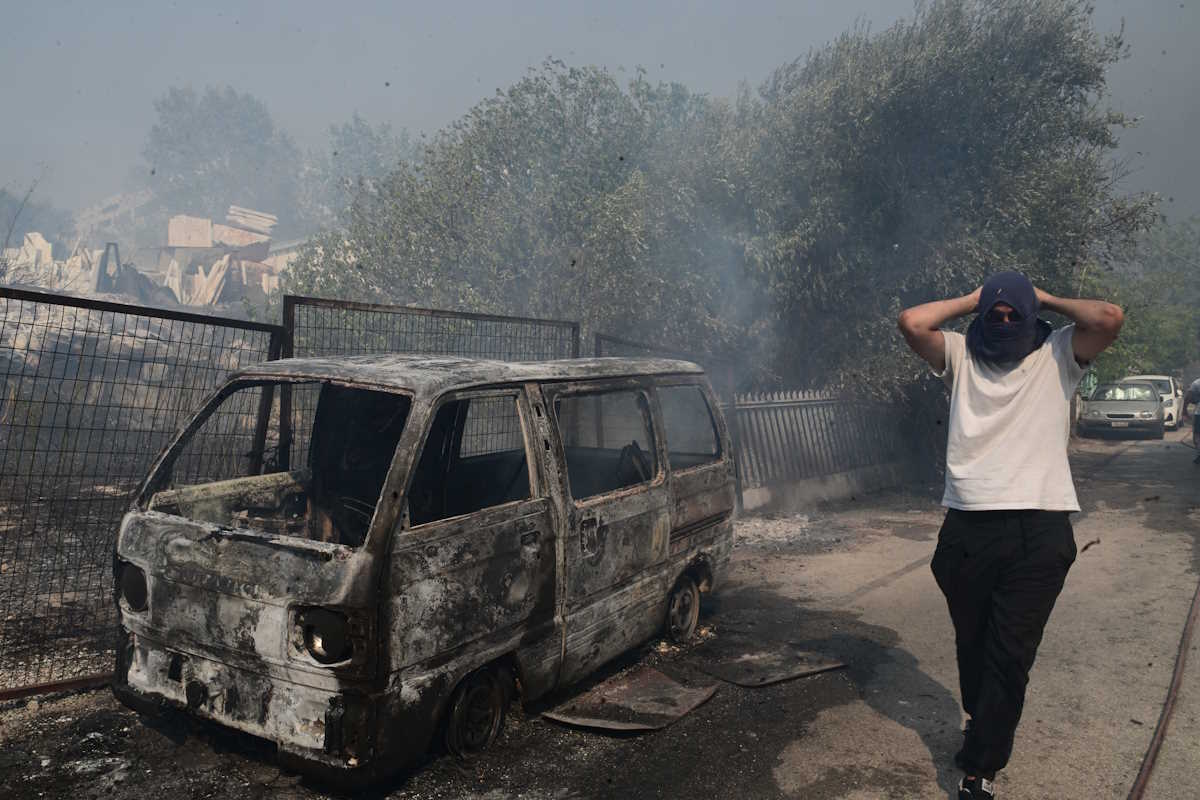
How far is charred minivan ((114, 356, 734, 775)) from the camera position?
132 inches

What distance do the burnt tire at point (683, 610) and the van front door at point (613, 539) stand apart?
230 millimetres

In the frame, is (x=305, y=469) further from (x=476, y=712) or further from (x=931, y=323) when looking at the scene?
(x=931, y=323)

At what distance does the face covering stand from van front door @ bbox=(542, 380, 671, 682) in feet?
6.86

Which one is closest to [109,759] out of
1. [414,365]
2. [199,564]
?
[199,564]

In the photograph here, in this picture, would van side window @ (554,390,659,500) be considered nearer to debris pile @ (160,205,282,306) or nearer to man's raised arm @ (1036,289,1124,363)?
man's raised arm @ (1036,289,1124,363)

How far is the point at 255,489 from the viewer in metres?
4.65

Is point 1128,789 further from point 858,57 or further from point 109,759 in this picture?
point 858,57

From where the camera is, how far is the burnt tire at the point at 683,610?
5.59 m

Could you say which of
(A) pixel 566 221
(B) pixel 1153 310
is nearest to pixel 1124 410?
(B) pixel 1153 310

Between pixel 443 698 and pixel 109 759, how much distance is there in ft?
5.32

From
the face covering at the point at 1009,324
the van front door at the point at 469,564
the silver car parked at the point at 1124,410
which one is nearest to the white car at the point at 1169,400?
the silver car parked at the point at 1124,410

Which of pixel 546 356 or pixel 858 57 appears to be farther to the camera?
pixel 858 57

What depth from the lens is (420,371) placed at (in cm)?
404

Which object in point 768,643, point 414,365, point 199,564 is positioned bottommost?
point 768,643
